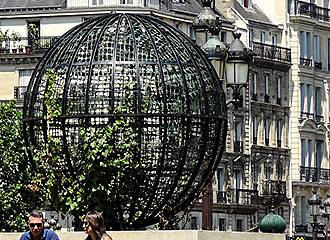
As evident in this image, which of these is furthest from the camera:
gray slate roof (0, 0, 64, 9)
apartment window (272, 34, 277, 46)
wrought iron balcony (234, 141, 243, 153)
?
apartment window (272, 34, 277, 46)

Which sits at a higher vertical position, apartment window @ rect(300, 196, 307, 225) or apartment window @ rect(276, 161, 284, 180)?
apartment window @ rect(276, 161, 284, 180)

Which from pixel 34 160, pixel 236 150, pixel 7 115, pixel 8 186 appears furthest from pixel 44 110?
pixel 236 150

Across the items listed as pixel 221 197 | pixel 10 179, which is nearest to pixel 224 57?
pixel 10 179

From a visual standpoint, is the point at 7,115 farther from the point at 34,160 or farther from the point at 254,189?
the point at 34,160

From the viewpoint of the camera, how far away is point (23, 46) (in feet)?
314

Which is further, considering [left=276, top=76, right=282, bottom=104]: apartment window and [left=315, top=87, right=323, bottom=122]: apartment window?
[left=315, top=87, right=323, bottom=122]: apartment window

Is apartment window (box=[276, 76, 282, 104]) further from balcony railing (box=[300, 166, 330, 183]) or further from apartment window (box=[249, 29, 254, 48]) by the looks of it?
balcony railing (box=[300, 166, 330, 183])

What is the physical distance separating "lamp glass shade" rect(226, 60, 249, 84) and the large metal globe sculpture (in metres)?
3.34

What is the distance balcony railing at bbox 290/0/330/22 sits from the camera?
11044 cm

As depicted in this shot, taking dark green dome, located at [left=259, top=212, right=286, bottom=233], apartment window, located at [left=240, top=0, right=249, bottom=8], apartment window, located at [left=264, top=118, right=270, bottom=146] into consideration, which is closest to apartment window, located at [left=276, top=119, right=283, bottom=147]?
apartment window, located at [left=264, top=118, right=270, bottom=146]

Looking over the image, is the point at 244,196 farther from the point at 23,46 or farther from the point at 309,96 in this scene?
Result: the point at 23,46

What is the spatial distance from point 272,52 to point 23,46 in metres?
17.1

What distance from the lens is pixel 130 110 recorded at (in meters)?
30.6

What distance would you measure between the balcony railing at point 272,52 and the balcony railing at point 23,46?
582 inches
